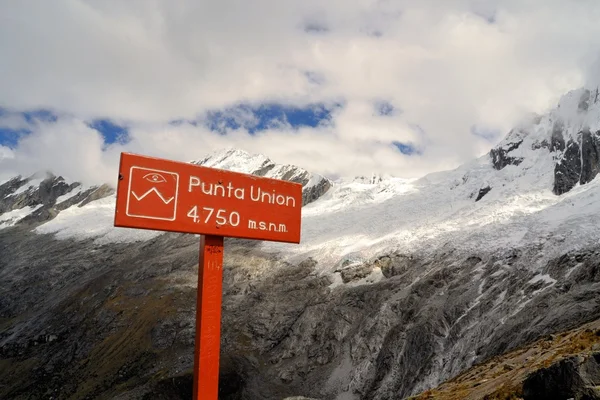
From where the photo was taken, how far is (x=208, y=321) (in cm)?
493

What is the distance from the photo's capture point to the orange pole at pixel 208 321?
4793 mm

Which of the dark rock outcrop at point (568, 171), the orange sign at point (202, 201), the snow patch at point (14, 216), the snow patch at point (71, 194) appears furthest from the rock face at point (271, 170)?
the orange sign at point (202, 201)

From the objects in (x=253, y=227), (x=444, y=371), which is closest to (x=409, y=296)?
(x=444, y=371)

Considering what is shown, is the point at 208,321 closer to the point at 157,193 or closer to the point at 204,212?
the point at 204,212

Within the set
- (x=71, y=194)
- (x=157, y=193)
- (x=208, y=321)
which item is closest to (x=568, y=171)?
(x=208, y=321)

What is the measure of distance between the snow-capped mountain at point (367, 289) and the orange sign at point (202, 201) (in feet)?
55.1

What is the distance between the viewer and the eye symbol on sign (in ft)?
15.4

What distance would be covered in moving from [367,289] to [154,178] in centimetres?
3136

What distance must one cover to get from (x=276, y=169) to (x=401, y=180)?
25.0 m

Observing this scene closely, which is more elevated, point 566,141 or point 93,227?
point 566,141

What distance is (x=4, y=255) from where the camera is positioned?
8044 centimetres

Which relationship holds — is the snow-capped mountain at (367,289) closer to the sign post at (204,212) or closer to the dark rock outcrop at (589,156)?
the dark rock outcrop at (589,156)

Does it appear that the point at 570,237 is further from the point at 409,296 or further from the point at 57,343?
the point at 57,343

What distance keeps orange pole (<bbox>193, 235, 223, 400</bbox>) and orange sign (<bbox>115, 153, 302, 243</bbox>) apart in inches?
10.6
